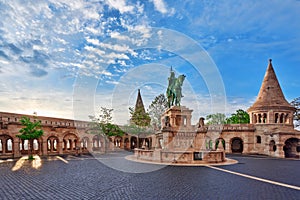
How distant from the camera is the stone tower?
31234 millimetres

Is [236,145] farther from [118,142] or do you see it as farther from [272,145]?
[118,142]

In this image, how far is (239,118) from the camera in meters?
54.7

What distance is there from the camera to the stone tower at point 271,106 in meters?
31.2

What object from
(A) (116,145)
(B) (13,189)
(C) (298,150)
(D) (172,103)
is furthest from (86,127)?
(C) (298,150)

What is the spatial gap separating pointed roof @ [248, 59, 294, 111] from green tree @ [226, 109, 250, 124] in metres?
21.3

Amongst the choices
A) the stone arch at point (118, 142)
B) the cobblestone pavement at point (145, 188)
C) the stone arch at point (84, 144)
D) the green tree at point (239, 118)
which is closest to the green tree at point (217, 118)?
the green tree at point (239, 118)

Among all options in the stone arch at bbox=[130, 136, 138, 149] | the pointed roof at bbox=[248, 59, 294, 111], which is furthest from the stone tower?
the stone arch at bbox=[130, 136, 138, 149]

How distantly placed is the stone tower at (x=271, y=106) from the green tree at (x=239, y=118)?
20324 millimetres

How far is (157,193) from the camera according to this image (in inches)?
325

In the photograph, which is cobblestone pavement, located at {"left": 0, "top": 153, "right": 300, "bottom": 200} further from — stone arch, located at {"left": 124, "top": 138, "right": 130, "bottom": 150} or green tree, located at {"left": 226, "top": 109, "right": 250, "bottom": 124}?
green tree, located at {"left": 226, "top": 109, "right": 250, "bottom": 124}

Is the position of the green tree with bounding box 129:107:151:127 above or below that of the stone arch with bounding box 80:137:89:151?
above

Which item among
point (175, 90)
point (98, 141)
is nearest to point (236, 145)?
point (175, 90)

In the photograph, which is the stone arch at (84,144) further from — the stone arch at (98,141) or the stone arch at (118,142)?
the stone arch at (118,142)

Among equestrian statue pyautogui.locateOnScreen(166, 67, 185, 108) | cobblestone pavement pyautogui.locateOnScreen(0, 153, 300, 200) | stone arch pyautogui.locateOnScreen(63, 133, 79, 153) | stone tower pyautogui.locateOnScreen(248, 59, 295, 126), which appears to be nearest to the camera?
cobblestone pavement pyautogui.locateOnScreen(0, 153, 300, 200)
